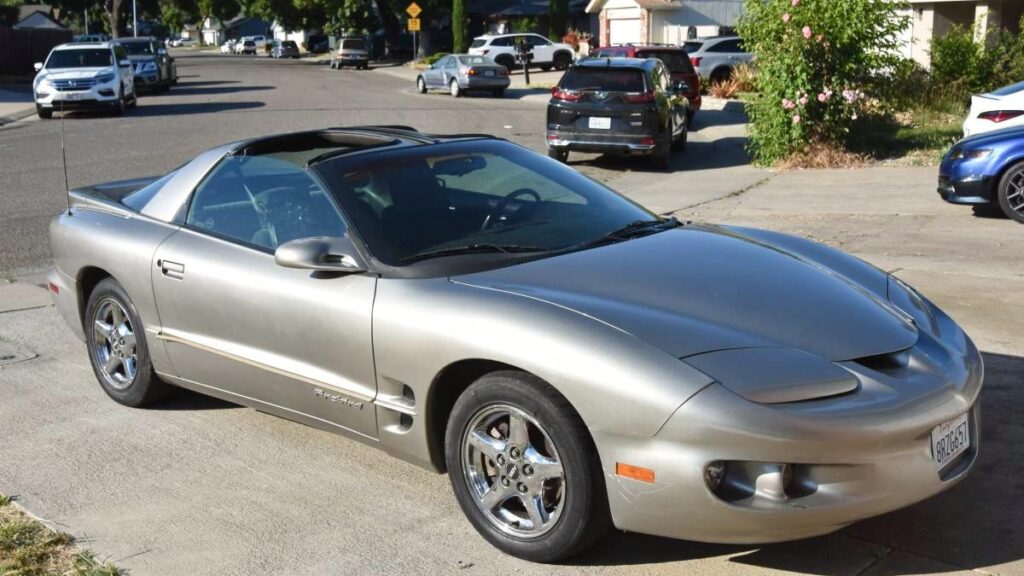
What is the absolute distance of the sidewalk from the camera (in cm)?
2854

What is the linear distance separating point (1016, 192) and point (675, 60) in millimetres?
14532

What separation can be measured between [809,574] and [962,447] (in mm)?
736

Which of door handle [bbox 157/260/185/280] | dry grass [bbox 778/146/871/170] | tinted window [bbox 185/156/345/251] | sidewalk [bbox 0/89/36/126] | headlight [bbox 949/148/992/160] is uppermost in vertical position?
tinted window [bbox 185/156/345/251]

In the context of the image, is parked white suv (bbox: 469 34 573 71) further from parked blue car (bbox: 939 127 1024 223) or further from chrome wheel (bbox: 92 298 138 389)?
chrome wheel (bbox: 92 298 138 389)

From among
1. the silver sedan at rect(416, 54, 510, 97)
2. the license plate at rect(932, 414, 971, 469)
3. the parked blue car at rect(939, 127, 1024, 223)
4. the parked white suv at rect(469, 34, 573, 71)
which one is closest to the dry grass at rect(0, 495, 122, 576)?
the license plate at rect(932, 414, 971, 469)

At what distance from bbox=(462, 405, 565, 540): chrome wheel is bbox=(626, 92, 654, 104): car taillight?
13200 mm

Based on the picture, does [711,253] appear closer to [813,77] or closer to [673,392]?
[673,392]

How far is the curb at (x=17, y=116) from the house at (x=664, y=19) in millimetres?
26948

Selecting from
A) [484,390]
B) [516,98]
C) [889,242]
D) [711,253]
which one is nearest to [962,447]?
[711,253]

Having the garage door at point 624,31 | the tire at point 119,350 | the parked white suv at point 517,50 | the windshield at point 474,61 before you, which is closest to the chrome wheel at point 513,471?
the tire at point 119,350

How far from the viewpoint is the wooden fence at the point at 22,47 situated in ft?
158

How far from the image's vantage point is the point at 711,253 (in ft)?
16.2

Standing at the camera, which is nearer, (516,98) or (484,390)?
(484,390)

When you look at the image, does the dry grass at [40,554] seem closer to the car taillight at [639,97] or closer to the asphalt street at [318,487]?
the asphalt street at [318,487]
